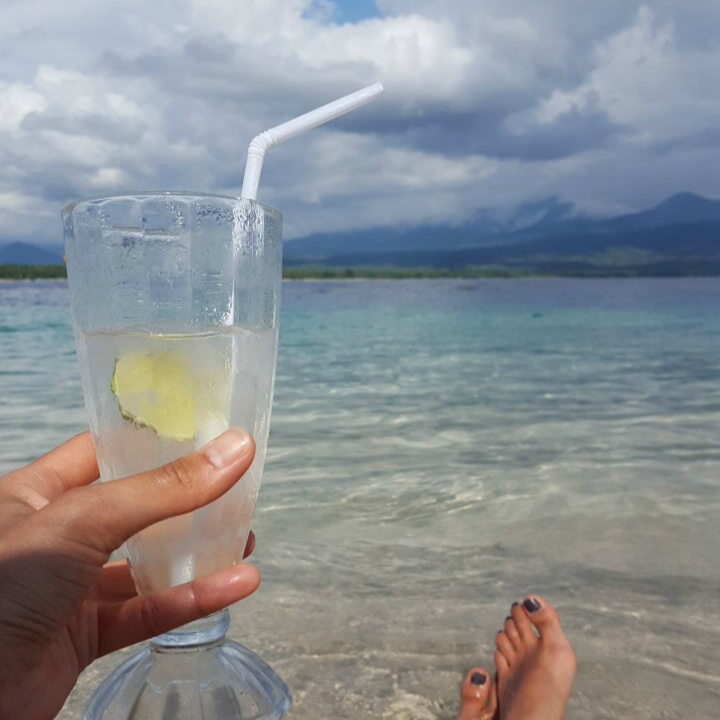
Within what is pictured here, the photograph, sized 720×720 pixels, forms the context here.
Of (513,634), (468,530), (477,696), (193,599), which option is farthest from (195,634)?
(468,530)

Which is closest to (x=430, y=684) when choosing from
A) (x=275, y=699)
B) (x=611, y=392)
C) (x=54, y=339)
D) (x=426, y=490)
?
(x=275, y=699)

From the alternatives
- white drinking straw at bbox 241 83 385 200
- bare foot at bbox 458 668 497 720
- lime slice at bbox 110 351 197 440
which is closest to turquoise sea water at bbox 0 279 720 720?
bare foot at bbox 458 668 497 720

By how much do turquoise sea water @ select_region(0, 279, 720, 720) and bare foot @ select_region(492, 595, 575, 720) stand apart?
9cm

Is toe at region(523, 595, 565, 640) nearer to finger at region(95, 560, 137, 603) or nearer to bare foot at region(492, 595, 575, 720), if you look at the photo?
bare foot at region(492, 595, 575, 720)

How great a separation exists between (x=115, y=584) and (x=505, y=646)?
5.26ft

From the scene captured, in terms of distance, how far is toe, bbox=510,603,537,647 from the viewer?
2.75 meters

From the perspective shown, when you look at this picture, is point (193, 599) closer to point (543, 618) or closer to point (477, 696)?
point (477, 696)

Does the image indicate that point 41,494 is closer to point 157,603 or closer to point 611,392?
point 157,603

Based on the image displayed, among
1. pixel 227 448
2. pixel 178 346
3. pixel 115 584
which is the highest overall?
pixel 178 346

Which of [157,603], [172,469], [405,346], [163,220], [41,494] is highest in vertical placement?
[163,220]

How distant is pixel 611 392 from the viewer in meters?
8.27

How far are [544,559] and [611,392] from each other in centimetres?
497

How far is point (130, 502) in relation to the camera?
1.14 meters

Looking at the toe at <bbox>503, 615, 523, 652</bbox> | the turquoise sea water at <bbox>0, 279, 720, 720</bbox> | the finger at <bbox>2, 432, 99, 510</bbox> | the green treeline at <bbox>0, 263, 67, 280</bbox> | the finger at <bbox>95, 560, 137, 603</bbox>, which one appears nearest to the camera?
the finger at <bbox>2, 432, 99, 510</bbox>
